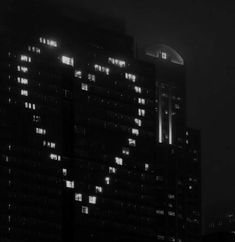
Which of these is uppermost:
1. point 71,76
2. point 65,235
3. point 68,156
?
point 71,76

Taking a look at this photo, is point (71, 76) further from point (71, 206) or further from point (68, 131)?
point (71, 206)

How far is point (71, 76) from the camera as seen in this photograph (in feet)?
105

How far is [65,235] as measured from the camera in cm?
3105

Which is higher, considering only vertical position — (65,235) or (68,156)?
(68,156)

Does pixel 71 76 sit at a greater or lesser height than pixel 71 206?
greater

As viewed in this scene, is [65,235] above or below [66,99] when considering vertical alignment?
below

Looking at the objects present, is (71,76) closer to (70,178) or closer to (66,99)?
(66,99)

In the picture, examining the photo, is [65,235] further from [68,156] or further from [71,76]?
[71,76]

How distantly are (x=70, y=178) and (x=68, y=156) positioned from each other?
1112 millimetres

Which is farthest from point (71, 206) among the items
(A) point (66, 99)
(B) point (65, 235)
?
(A) point (66, 99)

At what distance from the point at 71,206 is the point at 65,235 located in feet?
2.91

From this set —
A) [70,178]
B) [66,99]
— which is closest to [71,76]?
[66,99]

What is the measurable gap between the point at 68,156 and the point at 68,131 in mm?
1021

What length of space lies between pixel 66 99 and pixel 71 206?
3.29 meters
